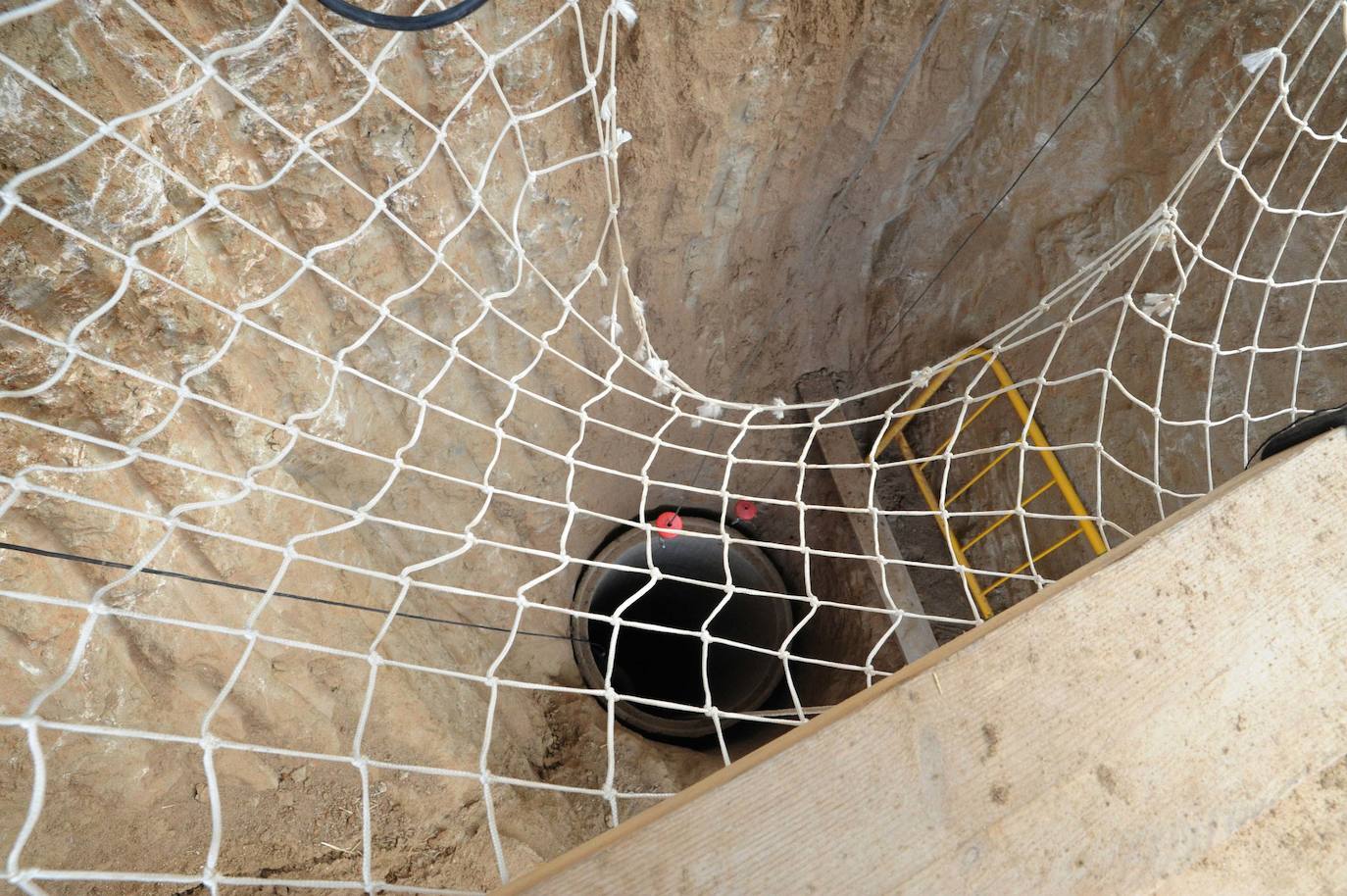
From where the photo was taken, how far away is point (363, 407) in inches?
54.6

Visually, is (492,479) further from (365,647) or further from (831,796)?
(831,796)

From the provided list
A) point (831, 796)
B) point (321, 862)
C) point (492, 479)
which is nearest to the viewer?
point (831, 796)

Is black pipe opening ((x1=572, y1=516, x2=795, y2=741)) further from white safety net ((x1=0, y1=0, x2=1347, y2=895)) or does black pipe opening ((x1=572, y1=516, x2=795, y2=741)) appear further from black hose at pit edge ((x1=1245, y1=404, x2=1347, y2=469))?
black hose at pit edge ((x1=1245, y1=404, x2=1347, y2=469))

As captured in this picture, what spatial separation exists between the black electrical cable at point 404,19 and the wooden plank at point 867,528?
1550 mm

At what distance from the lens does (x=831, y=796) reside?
2.15ft

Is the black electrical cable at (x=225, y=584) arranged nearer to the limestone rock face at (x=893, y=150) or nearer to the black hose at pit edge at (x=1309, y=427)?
the limestone rock face at (x=893, y=150)

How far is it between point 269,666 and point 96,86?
0.86m

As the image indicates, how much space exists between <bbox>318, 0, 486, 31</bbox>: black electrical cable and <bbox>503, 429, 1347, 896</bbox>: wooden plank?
0.80m

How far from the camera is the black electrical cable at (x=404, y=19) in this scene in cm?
75

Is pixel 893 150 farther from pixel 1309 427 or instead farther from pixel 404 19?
pixel 404 19

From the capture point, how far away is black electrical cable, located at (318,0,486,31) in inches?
29.4

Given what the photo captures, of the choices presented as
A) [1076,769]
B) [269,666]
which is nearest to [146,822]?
[269,666]

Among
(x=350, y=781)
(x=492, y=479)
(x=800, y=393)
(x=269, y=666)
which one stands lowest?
(x=350, y=781)

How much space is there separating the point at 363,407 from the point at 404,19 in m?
0.79
